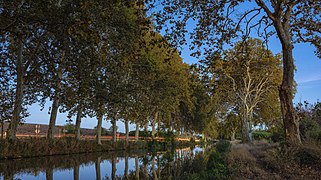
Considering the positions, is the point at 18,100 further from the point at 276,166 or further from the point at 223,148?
the point at 276,166

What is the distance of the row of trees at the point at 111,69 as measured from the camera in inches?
298

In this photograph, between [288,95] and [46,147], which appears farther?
[46,147]

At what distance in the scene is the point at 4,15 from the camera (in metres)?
6.75

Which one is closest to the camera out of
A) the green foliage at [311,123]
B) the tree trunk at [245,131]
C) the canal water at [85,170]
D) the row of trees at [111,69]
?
the row of trees at [111,69]

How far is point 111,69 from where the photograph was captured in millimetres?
12125

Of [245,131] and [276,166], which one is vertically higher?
[245,131]

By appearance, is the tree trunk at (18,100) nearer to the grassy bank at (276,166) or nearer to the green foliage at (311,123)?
the grassy bank at (276,166)

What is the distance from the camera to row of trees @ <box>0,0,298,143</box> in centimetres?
757

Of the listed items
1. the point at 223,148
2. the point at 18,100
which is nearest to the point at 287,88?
the point at 223,148

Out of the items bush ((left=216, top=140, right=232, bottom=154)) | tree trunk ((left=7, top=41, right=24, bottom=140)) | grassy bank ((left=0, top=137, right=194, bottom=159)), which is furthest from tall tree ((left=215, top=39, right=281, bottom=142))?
tree trunk ((left=7, top=41, right=24, bottom=140))

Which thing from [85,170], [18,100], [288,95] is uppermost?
[18,100]

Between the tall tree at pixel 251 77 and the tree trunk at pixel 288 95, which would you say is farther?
the tall tree at pixel 251 77

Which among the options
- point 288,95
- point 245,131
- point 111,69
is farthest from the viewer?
point 245,131

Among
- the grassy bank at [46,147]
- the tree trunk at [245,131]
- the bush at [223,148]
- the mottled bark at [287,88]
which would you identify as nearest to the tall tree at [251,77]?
the tree trunk at [245,131]
